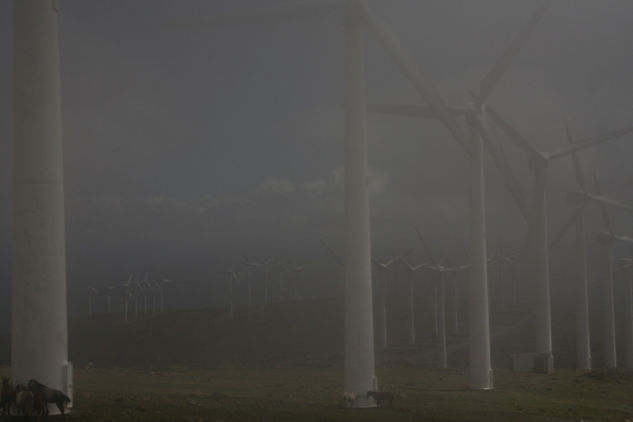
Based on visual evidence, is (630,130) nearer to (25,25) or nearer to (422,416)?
(422,416)

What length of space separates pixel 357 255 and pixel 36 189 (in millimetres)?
17465

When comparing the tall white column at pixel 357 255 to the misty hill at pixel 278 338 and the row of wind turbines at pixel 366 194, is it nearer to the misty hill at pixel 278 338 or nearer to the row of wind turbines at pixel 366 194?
the row of wind turbines at pixel 366 194

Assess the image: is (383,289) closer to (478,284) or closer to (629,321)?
(629,321)

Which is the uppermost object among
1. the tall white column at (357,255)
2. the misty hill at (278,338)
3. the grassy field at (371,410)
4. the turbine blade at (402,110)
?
the turbine blade at (402,110)

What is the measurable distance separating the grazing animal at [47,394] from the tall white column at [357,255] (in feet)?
55.2

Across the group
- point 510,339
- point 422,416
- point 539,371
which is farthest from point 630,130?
point 510,339

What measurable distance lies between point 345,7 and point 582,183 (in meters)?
51.3

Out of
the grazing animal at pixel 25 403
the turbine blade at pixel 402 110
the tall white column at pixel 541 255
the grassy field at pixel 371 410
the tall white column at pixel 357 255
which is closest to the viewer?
the grazing animal at pixel 25 403

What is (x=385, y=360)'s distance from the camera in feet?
352

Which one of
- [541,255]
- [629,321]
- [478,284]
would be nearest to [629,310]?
[629,321]

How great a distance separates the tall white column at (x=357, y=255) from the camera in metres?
37.8

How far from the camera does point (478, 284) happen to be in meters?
54.7

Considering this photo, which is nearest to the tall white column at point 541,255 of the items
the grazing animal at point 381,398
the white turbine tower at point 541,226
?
the white turbine tower at point 541,226

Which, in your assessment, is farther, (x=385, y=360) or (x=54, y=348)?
(x=385, y=360)
